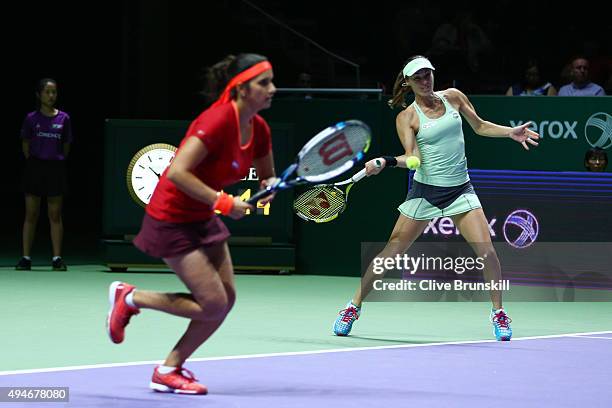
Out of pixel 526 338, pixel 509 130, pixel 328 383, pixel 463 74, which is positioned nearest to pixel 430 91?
pixel 509 130

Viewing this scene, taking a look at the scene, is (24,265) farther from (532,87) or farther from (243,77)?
(243,77)

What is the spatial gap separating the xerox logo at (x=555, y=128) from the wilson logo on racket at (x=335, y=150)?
5960 mm

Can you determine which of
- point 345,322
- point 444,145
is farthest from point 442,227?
point 345,322

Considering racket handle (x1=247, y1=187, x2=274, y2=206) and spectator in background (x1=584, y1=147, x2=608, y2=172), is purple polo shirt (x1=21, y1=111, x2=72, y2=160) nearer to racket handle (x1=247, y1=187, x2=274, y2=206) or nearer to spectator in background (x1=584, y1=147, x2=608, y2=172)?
spectator in background (x1=584, y1=147, x2=608, y2=172)

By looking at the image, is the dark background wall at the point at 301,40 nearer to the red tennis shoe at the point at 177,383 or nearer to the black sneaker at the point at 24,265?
the black sneaker at the point at 24,265

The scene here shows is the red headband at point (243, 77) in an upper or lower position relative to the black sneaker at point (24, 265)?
upper

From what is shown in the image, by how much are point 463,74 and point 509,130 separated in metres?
7.24

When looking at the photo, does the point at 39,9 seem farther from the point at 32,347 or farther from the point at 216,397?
the point at 216,397

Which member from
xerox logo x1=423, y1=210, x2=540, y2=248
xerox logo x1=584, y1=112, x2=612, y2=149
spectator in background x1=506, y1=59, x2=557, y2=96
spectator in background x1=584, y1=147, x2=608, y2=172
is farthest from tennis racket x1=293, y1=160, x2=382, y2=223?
spectator in background x1=506, y1=59, x2=557, y2=96

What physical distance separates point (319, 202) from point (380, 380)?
360 cm

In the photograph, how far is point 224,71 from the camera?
683 cm

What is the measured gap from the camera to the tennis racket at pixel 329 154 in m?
6.72

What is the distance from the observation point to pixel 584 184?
11945 millimetres

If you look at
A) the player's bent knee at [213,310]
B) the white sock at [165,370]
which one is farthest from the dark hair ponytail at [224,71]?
the white sock at [165,370]
